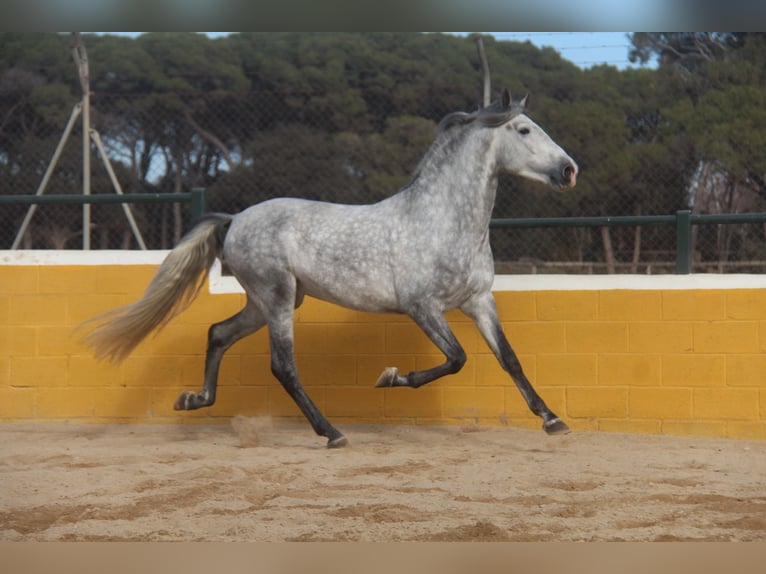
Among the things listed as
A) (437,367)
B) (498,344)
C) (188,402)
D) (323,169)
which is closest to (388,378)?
(437,367)

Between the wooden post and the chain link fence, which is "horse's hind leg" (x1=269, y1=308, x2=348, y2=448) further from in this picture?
the chain link fence

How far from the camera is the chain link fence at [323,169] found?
8.07m

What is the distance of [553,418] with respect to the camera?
14.8 ft

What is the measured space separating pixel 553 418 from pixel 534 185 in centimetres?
610

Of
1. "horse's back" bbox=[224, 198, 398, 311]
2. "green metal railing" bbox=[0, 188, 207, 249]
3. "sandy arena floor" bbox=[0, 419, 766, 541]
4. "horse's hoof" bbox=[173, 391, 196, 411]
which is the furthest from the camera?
"green metal railing" bbox=[0, 188, 207, 249]

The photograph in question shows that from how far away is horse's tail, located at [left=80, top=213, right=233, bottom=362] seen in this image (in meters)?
4.79

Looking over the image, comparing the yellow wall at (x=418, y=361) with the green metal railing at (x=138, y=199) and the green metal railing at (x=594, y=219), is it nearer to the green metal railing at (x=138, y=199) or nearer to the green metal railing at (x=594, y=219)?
the green metal railing at (x=594, y=219)

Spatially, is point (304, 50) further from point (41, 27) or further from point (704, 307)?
point (41, 27)

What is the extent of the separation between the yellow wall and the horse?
2.00 ft

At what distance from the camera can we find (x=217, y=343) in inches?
195

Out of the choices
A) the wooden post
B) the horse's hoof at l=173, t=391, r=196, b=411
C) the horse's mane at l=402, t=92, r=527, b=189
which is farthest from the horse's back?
the wooden post

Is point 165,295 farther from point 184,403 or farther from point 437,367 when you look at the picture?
point 437,367

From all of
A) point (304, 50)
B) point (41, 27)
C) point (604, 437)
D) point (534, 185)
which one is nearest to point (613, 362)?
point (604, 437)

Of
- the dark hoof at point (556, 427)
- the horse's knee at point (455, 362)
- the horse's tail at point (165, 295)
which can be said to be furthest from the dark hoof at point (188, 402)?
the dark hoof at point (556, 427)
